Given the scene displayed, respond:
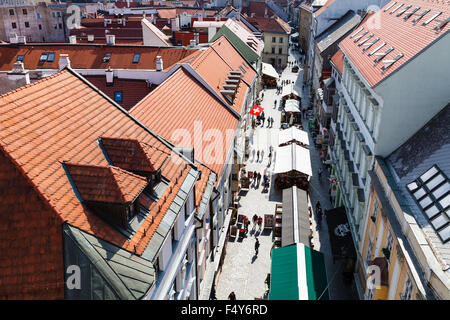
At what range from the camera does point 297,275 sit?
2477cm

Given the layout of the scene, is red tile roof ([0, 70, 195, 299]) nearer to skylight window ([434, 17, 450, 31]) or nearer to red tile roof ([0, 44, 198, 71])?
skylight window ([434, 17, 450, 31])

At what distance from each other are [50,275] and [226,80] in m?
31.0

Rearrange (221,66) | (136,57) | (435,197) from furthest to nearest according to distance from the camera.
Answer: (136,57) < (221,66) < (435,197)

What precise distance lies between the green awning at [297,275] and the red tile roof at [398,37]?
10.7 meters

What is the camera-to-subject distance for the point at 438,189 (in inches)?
754

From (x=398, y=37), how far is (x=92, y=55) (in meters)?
28.7

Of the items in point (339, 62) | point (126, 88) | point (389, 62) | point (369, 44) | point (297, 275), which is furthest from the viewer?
point (339, 62)

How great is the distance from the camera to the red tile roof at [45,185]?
11102mm

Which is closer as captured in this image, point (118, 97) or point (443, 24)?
point (443, 24)

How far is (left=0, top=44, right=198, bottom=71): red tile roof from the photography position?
42.6m

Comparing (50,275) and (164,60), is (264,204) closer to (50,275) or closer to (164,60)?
(164,60)

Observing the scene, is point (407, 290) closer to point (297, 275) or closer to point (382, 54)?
point (297, 275)

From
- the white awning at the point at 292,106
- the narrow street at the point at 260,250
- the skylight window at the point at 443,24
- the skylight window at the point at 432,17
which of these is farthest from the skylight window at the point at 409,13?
the white awning at the point at 292,106

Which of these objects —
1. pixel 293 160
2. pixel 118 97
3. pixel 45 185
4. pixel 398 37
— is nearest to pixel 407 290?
pixel 45 185
